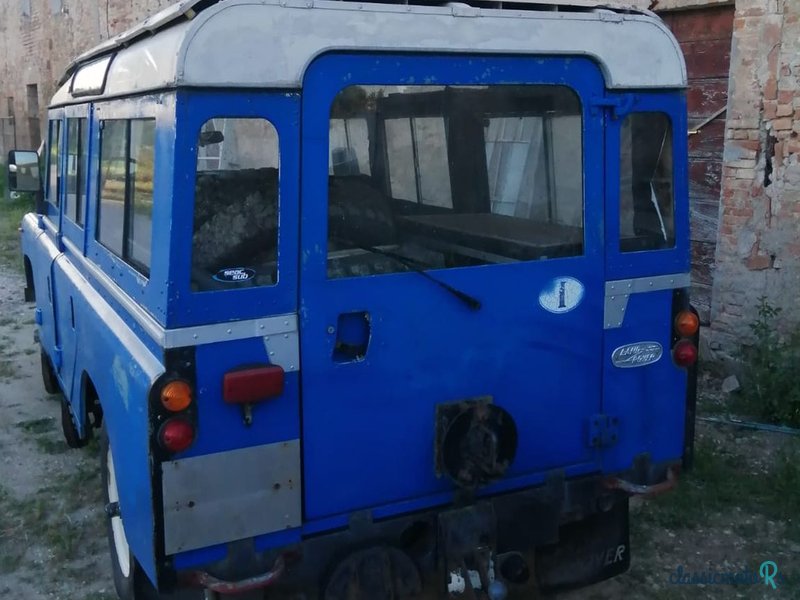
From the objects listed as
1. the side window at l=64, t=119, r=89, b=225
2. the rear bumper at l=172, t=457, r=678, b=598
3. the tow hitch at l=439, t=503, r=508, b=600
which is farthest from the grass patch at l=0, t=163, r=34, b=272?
the tow hitch at l=439, t=503, r=508, b=600

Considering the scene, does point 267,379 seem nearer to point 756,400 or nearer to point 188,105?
point 188,105

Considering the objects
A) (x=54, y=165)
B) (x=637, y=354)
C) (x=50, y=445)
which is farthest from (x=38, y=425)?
(x=637, y=354)

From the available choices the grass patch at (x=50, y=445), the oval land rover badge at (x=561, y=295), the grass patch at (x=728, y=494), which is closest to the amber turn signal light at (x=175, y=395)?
the oval land rover badge at (x=561, y=295)

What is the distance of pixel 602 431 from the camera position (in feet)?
10.6

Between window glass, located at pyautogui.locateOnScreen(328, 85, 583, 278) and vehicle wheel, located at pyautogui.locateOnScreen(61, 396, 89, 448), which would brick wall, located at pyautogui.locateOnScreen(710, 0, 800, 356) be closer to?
window glass, located at pyautogui.locateOnScreen(328, 85, 583, 278)

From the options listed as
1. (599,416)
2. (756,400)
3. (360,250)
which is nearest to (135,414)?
(360,250)

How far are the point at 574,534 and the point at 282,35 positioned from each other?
2.27m

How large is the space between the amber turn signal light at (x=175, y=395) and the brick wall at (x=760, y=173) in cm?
474

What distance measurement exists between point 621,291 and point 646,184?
0.42 metres

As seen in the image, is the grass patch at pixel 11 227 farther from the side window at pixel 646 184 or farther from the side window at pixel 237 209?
the side window at pixel 646 184

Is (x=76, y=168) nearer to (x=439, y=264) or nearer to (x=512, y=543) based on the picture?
(x=439, y=264)

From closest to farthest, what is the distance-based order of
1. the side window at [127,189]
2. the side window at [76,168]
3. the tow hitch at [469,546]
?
the side window at [127,189], the tow hitch at [469,546], the side window at [76,168]

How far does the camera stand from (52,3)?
Result: 1878 centimetres

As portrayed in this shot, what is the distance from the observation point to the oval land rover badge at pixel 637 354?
10.5ft
